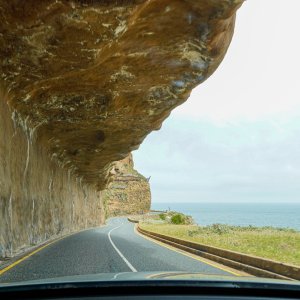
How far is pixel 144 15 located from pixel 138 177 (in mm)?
95554

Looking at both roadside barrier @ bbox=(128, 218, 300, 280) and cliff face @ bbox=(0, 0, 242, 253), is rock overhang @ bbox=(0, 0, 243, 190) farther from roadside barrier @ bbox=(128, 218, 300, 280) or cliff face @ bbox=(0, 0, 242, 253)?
roadside barrier @ bbox=(128, 218, 300, 280)

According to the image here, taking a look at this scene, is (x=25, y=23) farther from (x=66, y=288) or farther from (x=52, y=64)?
(x=66, y=288)

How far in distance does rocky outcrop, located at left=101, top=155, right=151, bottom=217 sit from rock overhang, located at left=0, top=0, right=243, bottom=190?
81.7 m

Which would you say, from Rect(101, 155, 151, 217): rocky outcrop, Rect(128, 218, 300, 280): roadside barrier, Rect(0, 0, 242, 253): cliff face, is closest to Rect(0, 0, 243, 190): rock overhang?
Rect(0, 0, 242, 253): cliff face

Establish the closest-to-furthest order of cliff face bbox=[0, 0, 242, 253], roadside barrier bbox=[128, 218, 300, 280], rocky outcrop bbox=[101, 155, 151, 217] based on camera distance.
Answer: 1. roadside barrier bbox=[128, 218, 300, 280]
2. cliff face bbox=[0, 0, 242, 253]
3. rocky outcrop bbox=[101, 155, 151, 217]

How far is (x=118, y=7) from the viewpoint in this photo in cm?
966

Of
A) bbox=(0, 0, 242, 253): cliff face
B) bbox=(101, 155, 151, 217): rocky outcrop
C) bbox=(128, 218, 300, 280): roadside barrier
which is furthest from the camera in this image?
bbox=(101, 155, 151, 217): rocky outcrop

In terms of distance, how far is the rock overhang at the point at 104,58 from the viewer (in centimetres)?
1003

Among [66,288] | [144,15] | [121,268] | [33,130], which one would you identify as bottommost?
[121,268]

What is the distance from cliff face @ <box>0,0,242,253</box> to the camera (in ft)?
33.8

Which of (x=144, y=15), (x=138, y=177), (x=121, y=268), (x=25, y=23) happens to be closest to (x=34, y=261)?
(x=121, y=268)

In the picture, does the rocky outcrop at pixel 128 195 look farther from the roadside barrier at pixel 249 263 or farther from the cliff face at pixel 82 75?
the roadside barrier at pixel 249 263

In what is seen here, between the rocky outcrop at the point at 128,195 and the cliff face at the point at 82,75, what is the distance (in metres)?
78.3

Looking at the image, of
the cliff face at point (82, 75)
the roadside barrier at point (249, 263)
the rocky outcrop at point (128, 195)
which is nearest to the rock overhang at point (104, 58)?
the cliff face at point (82, 75)
